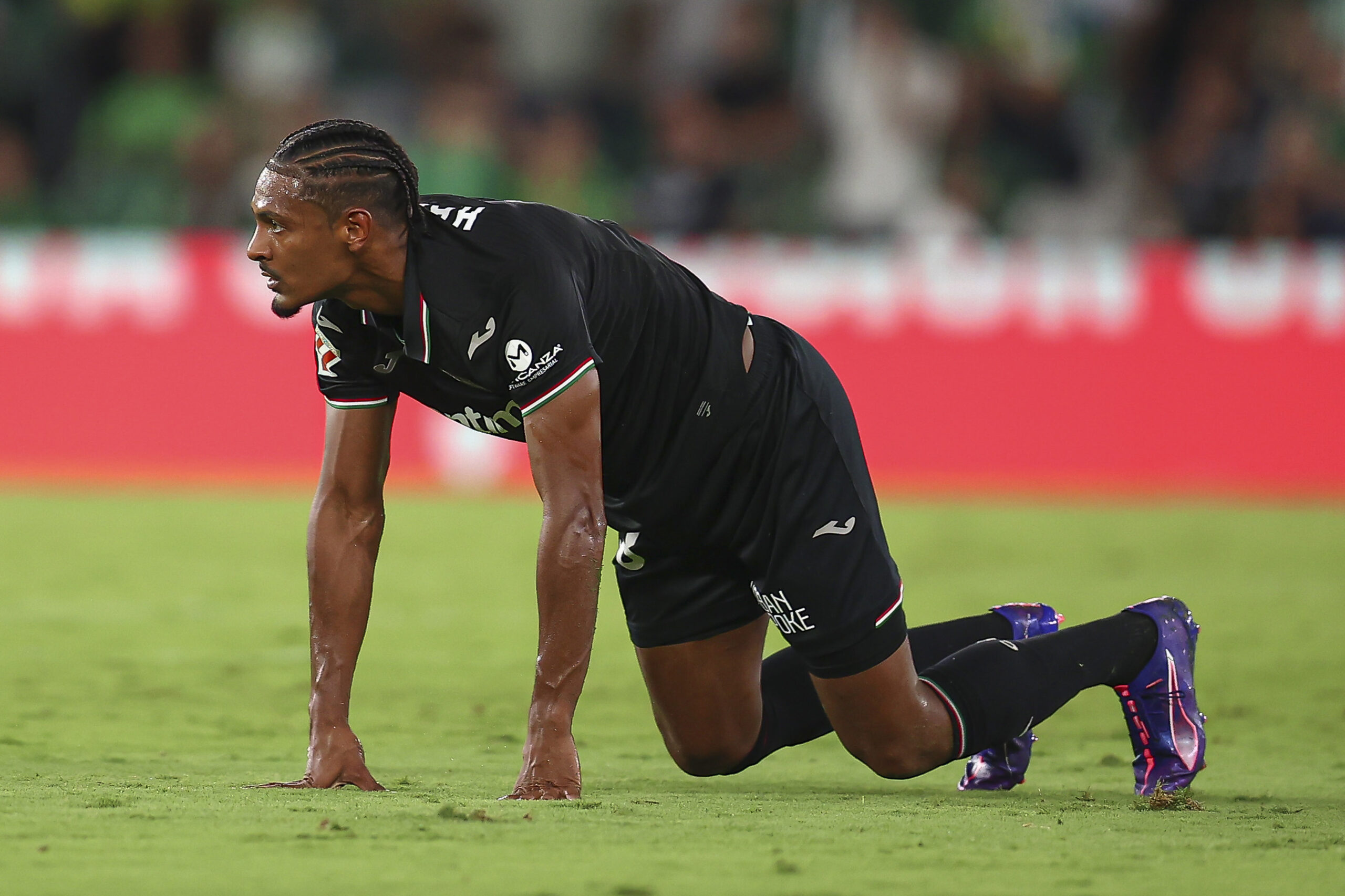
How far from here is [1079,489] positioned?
13.1 m

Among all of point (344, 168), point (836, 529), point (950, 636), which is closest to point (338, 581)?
point (344, 168)

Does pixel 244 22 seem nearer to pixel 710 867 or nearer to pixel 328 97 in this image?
pixel 328 97

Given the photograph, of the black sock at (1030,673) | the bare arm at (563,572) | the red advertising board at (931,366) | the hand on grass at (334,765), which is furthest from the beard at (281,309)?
the red advertising board at (931,366)

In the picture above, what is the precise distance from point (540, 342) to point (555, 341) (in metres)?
0.03

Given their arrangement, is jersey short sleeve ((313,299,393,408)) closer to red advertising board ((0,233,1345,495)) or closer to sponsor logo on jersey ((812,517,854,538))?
sponsor logo on jersey ((812,517,854,538))

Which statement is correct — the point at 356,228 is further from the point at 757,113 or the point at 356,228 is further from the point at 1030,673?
the point at 757,113

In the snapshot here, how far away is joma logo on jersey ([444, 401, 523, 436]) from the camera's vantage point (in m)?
4.28

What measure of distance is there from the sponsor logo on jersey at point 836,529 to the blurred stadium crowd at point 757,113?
926cm

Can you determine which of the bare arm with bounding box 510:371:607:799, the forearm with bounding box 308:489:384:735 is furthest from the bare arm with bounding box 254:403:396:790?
the bare arm with bounding box 510:371:607:799

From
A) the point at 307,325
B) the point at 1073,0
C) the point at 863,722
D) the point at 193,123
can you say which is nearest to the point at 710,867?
the point at 863,722

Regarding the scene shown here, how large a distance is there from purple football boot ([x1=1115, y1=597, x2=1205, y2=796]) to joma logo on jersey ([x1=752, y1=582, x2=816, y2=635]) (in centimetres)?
96

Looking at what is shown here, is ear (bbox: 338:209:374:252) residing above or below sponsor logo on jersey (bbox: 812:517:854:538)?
above

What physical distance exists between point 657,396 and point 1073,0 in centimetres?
1306

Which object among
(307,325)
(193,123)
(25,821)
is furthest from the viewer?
(193,123)
